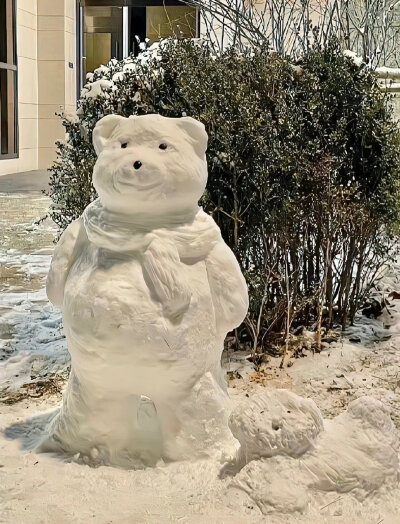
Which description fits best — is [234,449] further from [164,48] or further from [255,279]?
[164,48]

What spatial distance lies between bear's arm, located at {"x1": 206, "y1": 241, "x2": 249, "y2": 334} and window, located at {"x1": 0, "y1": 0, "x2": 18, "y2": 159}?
13.3 m

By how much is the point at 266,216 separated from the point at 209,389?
1740 mm

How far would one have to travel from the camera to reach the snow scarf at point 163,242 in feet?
7.97

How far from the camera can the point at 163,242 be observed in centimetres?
247

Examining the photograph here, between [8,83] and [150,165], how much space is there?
548 inches

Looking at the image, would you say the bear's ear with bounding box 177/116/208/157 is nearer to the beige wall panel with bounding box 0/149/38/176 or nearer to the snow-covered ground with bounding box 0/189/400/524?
the snow-covered ground with bounding box 0/189/400/524

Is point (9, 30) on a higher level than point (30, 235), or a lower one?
higher

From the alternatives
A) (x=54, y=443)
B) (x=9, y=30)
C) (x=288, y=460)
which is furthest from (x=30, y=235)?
(x=9, y=30)

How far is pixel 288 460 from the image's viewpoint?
7.48 feet

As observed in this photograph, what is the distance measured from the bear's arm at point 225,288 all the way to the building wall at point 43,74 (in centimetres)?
1366

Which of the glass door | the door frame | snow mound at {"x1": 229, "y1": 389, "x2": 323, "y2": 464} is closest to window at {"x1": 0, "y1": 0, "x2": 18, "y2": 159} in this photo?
the door frame

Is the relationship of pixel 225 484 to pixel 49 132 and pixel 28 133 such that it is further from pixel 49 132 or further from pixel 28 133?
pixel 49 132

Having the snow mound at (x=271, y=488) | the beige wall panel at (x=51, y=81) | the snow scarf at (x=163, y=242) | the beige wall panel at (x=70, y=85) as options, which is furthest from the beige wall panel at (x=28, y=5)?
the snow mound at (x=271, y=488)

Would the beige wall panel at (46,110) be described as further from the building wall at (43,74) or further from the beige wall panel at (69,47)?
the beige wall panel at (69,47)
